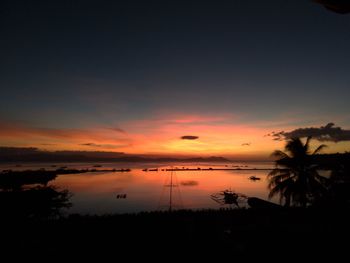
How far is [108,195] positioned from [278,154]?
45863mm

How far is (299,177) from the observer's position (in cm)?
2305

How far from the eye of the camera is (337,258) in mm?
9195

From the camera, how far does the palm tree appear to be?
74.0 ft

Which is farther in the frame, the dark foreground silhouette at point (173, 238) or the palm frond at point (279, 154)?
the palm frond at point (279, 154)

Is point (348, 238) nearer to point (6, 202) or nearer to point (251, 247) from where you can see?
point (251, 247)

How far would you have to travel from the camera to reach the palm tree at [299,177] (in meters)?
22.5

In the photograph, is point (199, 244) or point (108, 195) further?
point (108, 195)

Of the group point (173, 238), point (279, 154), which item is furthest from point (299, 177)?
point (173, 238)

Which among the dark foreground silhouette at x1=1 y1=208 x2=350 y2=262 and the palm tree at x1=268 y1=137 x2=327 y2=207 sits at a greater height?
the palm tree at x1=268 y1=137 x2=327 y2=207

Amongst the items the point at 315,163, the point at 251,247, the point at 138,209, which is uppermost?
the point at 315,163

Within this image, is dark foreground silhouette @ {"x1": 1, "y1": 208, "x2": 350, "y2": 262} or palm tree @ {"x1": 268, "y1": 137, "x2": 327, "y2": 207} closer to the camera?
dark foreground silhouette @ {"x1": 1, "y1": 208, "x2": 350, "y2": 262}

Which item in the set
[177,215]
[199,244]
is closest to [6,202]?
[177,215]

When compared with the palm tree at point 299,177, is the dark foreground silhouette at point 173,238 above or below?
below

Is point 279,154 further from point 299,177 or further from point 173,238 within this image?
point 173,238
